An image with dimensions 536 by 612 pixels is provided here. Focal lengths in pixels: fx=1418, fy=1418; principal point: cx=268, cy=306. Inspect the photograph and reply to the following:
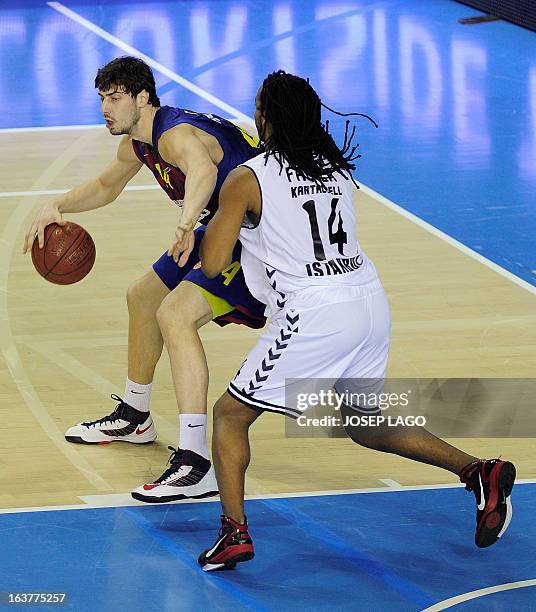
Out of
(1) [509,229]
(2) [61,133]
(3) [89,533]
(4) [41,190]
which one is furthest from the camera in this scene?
(2) [61,133]

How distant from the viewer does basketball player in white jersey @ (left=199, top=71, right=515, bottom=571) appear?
579cm

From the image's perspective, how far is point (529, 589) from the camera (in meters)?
5.67

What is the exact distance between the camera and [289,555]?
6.01m

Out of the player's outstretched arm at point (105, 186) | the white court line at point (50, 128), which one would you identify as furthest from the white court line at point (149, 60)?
the player's outstretched arm at point (105, 186)

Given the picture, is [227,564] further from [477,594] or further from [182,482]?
[477,594]

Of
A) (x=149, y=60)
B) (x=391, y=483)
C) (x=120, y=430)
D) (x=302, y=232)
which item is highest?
(x=302, y=232)

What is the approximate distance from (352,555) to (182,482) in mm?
931

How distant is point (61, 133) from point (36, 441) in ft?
23.5

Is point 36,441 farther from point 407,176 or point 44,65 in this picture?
point 44,65

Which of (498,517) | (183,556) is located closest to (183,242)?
(183,556)

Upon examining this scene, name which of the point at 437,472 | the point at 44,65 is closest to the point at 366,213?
the point at 437,472

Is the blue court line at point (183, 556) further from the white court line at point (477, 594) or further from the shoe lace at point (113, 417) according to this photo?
the shoe lace at point (113, 417)

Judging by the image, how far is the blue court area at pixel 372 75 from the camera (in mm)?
12008

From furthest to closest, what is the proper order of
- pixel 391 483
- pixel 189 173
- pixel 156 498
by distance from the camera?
1. pixel 391 483
2. pixel 156 498
3. pixel 189 173
